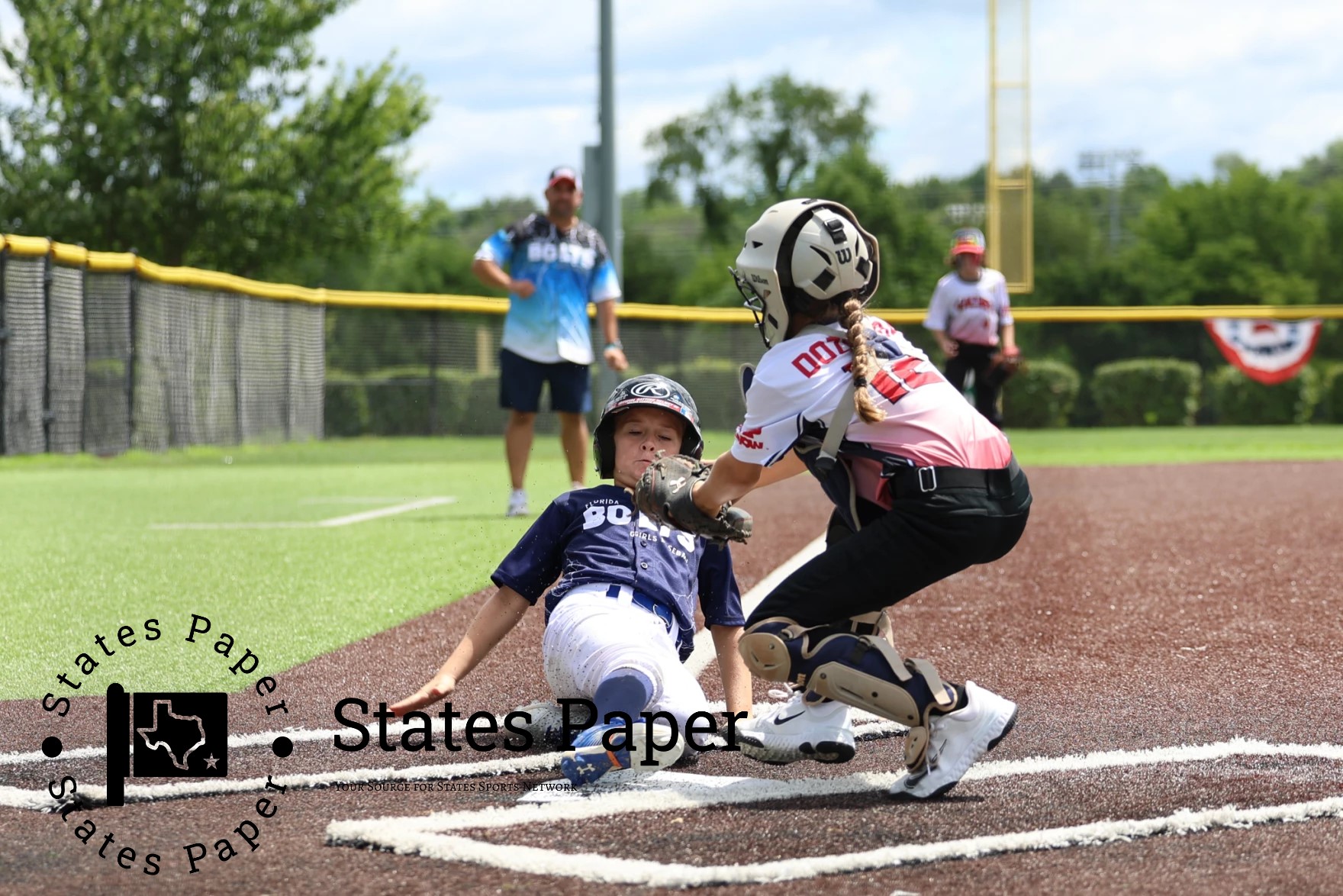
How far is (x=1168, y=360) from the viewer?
93.6ft

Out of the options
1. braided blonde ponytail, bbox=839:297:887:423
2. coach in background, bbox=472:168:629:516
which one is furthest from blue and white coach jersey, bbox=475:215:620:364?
braided blonde ponytail, bbox=839:297:887:423

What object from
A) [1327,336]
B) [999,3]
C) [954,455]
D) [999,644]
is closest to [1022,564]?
[999,644]

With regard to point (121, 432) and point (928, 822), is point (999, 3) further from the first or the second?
point (928, 822)

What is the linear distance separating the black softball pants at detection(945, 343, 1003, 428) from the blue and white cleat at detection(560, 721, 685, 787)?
1116cm

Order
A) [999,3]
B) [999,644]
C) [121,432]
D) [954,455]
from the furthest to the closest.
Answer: [999,3], [121,432], [999,644], [954,455]

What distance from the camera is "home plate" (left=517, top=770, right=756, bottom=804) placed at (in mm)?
3176

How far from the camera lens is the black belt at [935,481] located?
3.27 metres

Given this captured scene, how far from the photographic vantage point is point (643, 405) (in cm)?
406

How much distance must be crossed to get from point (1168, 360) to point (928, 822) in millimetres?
27024

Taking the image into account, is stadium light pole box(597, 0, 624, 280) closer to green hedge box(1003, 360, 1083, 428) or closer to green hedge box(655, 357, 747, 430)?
green hedge box(655, 357, 747, 430)

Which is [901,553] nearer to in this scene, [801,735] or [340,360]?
A: [801,735]

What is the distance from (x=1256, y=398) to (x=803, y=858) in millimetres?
27457

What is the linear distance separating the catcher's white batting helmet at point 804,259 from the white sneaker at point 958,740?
2.95ft

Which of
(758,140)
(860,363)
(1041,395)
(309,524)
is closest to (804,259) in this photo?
(860,363)
